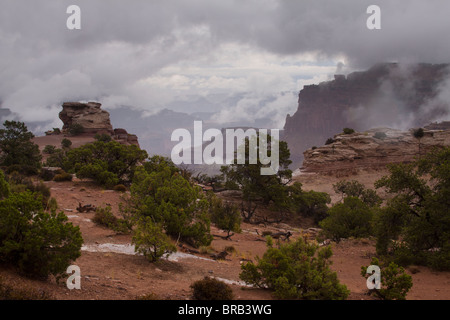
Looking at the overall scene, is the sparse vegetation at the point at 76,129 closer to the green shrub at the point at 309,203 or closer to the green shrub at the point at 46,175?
the green shrub at the point at 46,175

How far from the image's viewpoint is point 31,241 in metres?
6.75

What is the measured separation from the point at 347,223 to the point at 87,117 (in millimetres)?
70155

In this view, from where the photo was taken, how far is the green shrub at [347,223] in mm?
18719

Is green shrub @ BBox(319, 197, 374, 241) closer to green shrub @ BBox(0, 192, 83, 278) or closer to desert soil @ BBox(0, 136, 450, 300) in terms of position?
desert soil @ BBox(0, 136, 450, 300)

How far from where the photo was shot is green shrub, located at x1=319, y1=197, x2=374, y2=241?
18.7m

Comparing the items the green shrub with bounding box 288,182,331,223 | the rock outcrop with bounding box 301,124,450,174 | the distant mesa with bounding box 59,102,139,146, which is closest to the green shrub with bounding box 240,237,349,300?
the green shrub with bounding box 288,182,331,223

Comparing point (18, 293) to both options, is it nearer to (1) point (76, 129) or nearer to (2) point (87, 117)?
(1) point (76, 129)

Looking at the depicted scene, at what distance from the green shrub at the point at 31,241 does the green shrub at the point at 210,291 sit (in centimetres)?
297

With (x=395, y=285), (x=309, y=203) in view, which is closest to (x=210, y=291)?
(x=395, y=285)

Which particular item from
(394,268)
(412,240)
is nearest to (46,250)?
(394,268)

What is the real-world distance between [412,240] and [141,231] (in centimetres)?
1073
